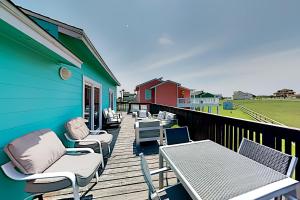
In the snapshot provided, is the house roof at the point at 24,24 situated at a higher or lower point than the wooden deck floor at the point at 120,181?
higher

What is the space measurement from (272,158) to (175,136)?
143 centimetres

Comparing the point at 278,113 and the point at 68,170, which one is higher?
the point at 68,170

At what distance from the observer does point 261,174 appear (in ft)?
4.15

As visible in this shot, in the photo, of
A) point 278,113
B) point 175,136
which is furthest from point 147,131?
point 278,113

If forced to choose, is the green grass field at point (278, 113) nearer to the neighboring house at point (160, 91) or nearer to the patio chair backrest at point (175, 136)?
the neighboring house at point (160, 91)

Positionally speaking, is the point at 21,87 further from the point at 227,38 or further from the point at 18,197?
the point at 227,38

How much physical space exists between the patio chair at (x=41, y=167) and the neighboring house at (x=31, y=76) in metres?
0.24

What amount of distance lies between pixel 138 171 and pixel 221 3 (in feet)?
23.8

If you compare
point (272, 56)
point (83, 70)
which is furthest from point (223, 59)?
point (83, 70)

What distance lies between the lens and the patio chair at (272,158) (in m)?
1.35

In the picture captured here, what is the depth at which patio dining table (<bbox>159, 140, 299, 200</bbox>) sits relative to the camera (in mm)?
1040

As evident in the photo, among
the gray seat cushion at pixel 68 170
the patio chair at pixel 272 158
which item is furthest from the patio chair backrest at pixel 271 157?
the gray seat cushion at pixel 68 170

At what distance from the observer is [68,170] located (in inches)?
76.8

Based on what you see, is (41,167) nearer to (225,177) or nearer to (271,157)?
(225,177)
